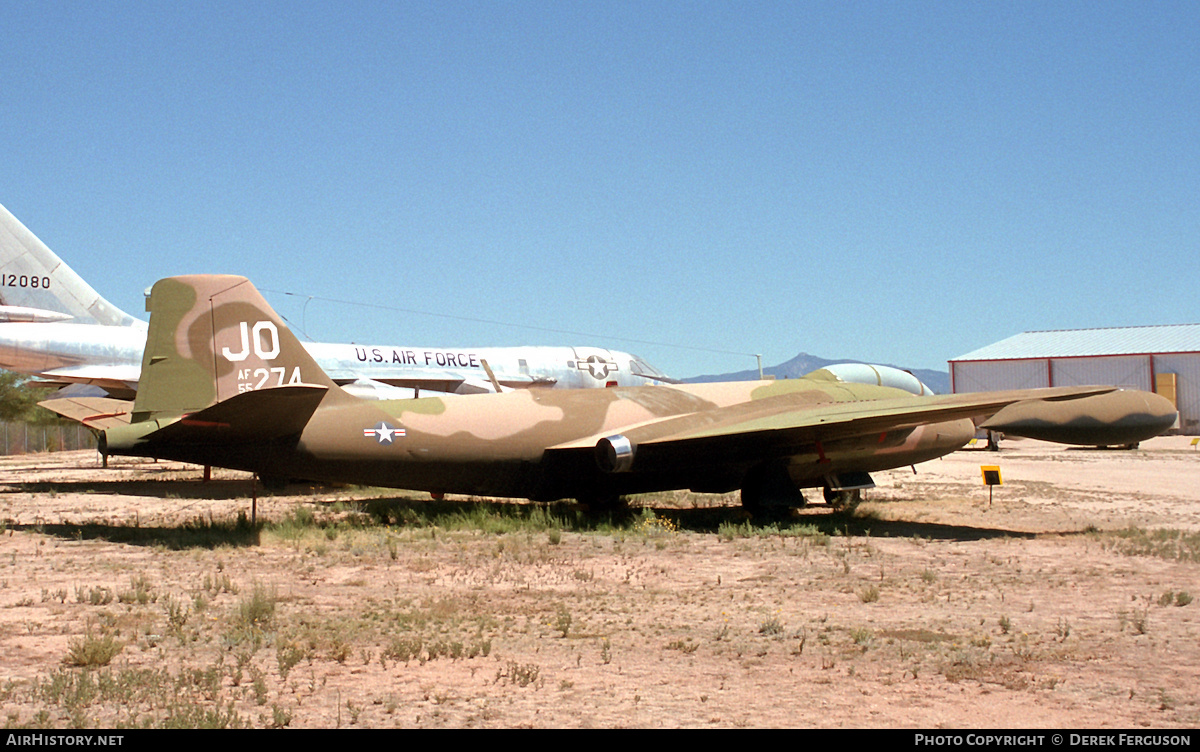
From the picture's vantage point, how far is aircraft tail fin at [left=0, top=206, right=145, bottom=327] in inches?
1123

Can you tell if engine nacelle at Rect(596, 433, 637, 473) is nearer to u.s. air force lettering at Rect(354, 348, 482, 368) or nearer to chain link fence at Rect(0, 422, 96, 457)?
u.s. air force lettering at Rect(354, 348, 482, 368)

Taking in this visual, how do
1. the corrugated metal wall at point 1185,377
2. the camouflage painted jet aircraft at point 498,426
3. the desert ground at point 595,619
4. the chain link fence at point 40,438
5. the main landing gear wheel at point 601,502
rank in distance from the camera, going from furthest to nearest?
the corrugated metal wall at point 1185,377 < the chain link fence at point 40,438 < the main landing gear wheel at point 601,502 < the camouflage painted jet aircraft at point 498,426 < the desert ground at point 595,619

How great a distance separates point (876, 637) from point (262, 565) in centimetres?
732

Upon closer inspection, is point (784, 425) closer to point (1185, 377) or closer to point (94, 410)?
point (94, 410)

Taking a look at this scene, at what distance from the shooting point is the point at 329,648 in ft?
25.0

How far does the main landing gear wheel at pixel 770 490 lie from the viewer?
51.9ft

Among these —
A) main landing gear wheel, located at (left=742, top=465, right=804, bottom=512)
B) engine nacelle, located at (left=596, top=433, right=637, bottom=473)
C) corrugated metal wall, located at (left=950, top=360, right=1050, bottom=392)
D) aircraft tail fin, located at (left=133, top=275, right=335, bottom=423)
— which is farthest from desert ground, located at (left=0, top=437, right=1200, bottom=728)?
corrugated metal wall, located at (left=950, top=360, right=1050, bottom=392)

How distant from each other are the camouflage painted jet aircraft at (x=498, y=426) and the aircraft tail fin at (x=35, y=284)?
17.4m

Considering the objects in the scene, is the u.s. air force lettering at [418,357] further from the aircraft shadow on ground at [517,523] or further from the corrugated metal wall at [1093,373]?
the corrugated metal wall at [1093,373]

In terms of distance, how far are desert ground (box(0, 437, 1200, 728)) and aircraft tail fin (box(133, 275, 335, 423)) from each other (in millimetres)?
2072

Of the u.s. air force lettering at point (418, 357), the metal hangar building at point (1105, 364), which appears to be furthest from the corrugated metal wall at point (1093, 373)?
the u.s. air force lettering at point (418, 357)

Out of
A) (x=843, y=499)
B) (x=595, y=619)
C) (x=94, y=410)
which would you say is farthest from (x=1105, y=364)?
(x=595, y=619)

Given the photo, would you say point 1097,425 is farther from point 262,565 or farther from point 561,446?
point 262,565

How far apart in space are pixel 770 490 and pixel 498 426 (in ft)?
15.1
